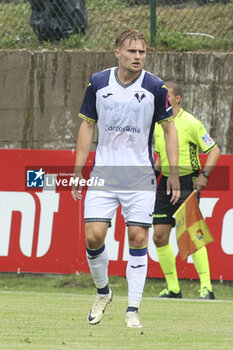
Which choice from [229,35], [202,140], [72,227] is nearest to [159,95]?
[202,140]

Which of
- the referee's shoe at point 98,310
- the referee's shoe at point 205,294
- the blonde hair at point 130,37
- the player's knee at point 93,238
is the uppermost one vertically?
the blonde hair at point 130,37

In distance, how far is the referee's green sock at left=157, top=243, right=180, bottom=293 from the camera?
11.1 m

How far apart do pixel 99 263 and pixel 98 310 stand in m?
0.37

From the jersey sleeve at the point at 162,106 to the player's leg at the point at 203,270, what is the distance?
4065 mm

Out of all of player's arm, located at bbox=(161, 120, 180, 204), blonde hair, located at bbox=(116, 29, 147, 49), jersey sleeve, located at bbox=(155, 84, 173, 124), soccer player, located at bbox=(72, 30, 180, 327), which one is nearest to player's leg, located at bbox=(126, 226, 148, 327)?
soccer player, located at bbox=(72, 30, 180, 327)

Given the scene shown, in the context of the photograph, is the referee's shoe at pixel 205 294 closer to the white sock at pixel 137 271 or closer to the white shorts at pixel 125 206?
the white sock at pixel 137 271

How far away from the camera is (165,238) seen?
11055mm

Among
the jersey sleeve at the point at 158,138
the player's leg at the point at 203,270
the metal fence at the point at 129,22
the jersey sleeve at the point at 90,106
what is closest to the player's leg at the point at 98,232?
the jersey sleeve at the point at 90,106

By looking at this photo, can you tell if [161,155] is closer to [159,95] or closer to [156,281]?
[156,281]

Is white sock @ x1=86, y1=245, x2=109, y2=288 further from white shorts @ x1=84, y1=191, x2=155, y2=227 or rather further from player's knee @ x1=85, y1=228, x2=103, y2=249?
white shorts @ x1=84, y1=191, x2=155, y2=227

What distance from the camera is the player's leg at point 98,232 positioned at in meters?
7.19

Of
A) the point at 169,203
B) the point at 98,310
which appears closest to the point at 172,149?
the point at 98,310

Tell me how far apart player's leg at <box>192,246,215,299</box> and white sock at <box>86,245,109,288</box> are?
3580mm

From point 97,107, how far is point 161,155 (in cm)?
384
